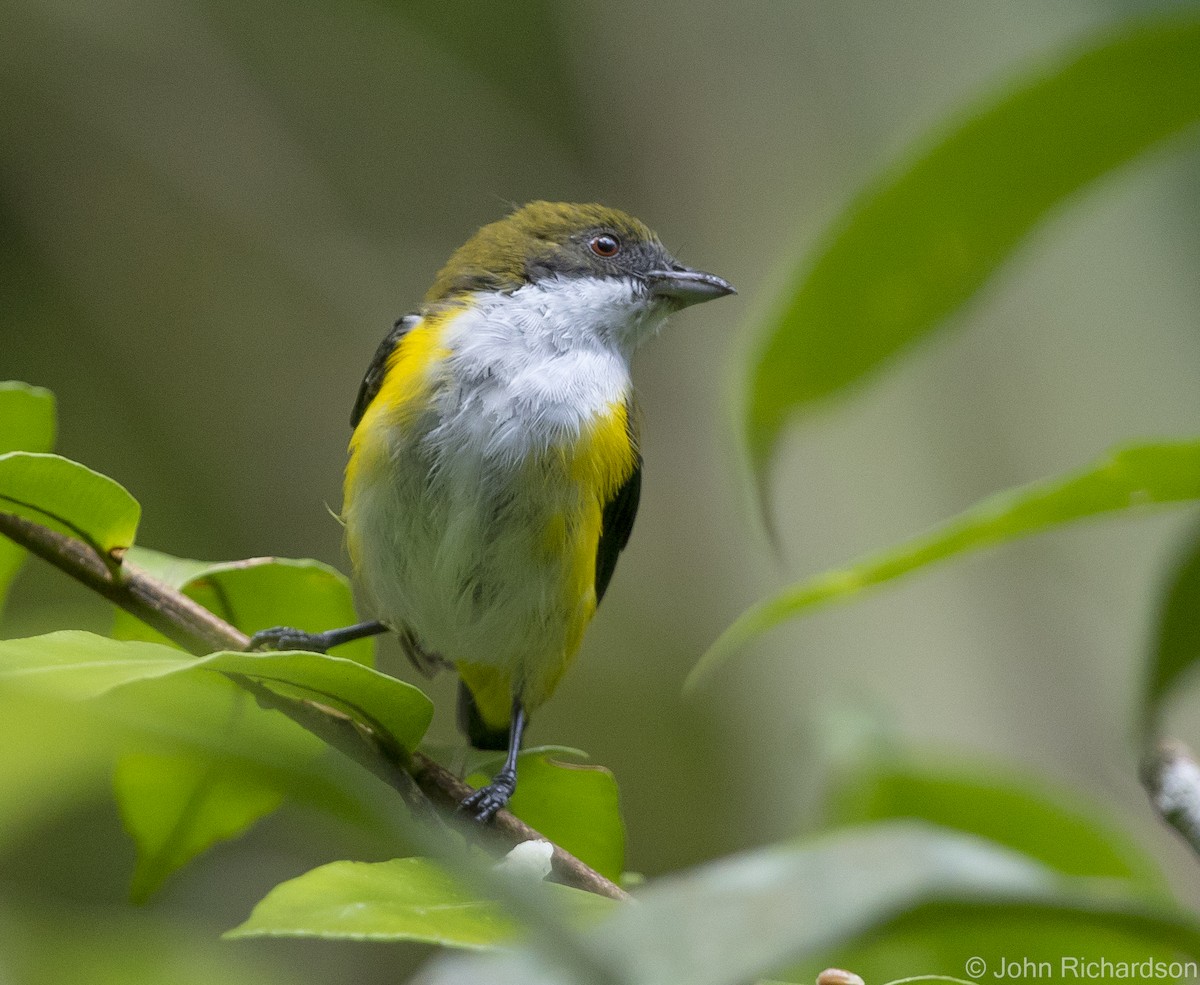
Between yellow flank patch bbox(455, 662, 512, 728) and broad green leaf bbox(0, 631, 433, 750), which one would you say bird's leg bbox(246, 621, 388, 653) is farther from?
yellow flank patch bbox(455, 662, 512, 728)

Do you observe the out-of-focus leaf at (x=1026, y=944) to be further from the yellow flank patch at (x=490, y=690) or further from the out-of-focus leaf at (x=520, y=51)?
the out-of-focus leaf at (x=520, y=51)

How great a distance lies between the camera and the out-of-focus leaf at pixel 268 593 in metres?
2.18

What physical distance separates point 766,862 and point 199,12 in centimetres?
906

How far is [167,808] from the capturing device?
6.84ft

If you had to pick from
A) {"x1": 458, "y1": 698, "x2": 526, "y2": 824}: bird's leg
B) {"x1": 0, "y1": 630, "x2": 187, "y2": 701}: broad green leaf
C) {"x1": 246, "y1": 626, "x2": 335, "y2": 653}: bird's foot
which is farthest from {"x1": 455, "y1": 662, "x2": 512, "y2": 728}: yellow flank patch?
{"x1": 0, "y1": 630, "x2": 187, "y2": 701}: broad green leaf

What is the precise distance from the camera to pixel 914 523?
7637mm

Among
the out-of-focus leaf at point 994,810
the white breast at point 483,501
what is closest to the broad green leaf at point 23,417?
the out-of-focus leaf at point 994,810

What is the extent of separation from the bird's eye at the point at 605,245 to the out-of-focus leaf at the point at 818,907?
4029mm

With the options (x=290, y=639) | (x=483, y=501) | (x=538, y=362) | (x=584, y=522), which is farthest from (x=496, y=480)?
(x=290, y=639)

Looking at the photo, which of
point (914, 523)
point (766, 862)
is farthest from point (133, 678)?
point (914, 523)

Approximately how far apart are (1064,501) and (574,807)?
127 centimetres

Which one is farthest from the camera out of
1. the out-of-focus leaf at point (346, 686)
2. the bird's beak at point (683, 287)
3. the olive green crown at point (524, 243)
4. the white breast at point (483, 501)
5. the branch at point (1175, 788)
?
the bird's beak at point (683, 287)

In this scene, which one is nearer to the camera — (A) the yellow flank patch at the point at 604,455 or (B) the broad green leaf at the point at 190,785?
(B) the broad green leaf at the point at 190,785

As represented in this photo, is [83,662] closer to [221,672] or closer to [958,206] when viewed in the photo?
[221,672]
